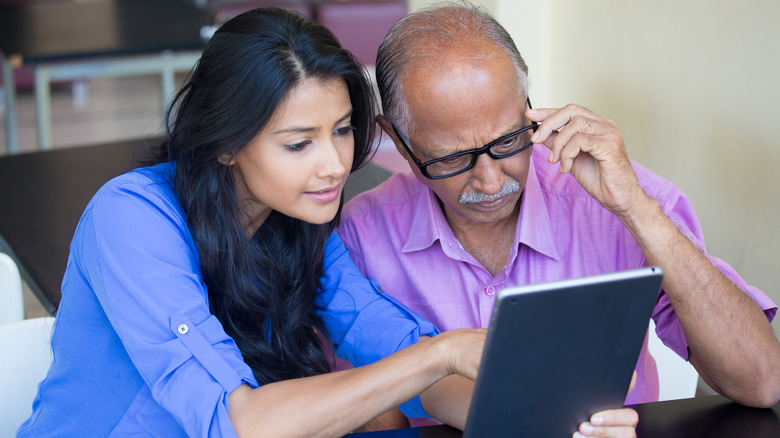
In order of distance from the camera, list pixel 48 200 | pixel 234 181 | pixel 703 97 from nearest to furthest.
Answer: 1. pixel 234 181
2. pixel 703 97
3. pixel 48 200

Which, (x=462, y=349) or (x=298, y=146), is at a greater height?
(x=298, y=146)

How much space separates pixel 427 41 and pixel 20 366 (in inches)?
38.6

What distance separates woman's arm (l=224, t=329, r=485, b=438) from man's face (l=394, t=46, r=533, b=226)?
1.51ft

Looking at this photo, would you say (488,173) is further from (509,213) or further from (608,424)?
(608,424)

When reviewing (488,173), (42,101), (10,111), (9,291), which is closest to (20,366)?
(9,291)

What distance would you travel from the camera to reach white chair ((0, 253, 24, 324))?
1.81 metres

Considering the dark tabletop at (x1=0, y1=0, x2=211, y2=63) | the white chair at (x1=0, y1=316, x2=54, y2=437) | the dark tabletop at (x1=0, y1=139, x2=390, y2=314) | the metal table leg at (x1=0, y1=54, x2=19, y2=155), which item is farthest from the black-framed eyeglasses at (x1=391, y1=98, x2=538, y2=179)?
the metal table leg at (x1=0, y1=54, x2=19, y2=155)

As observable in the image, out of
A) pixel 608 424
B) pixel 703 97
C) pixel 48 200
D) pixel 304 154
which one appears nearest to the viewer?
pixel 608 424

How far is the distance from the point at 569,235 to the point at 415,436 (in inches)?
25.2

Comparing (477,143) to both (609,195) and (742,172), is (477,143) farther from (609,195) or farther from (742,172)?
(742,172)

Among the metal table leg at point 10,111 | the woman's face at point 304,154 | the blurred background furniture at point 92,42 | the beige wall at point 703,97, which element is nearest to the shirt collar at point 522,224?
the woman's face at point 304,154

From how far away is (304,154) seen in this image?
1414 millimetres

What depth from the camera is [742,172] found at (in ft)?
6.63

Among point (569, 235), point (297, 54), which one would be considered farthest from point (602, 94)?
point (297, 54)
